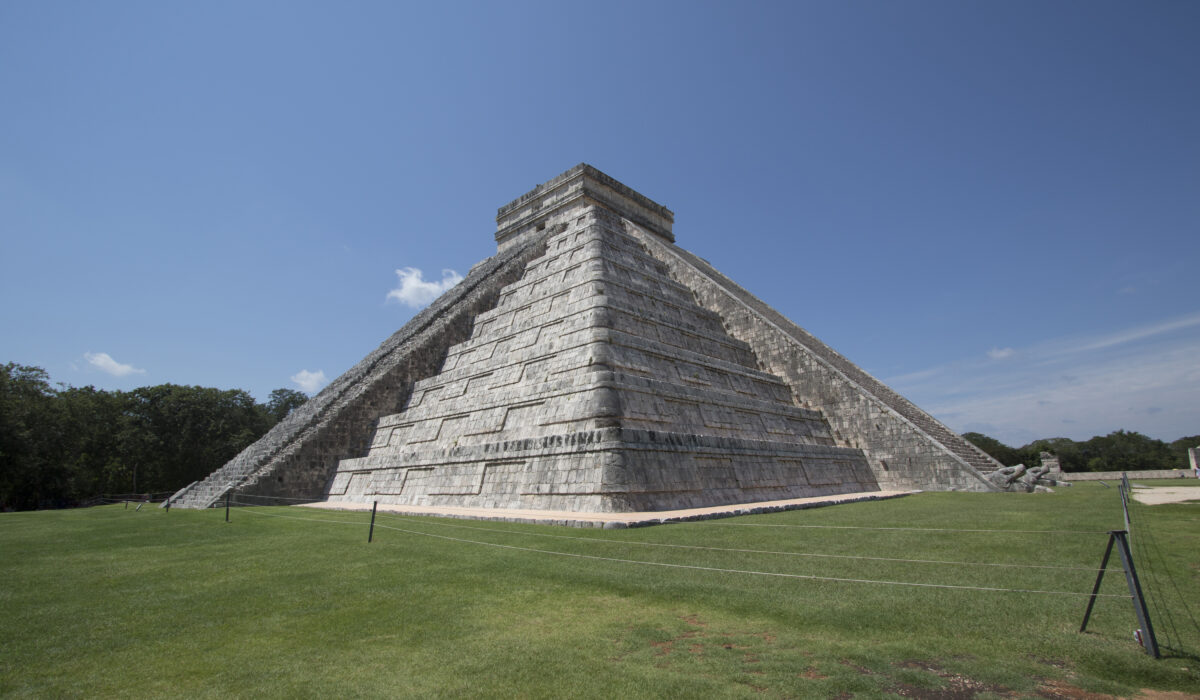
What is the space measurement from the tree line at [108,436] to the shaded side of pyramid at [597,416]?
18951mm

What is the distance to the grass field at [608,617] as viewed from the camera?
296cm

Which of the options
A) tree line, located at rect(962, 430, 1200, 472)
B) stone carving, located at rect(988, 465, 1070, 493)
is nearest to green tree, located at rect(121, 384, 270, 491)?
stone carving, located at rect(988, 465, 1070, 493)

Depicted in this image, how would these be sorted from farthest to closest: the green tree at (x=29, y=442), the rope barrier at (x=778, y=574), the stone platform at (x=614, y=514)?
the green tree at (x=29, y=442) < the stone platform at (x=614, y=514) < the rope barrier at (x=778, y=574)

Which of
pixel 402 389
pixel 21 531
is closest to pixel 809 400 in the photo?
pixel 402 389

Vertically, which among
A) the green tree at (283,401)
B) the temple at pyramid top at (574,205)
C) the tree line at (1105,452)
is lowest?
the tree line at (1105,452)

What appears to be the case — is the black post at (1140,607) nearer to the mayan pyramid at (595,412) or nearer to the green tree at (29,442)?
the mayan pyramid at (595,412)

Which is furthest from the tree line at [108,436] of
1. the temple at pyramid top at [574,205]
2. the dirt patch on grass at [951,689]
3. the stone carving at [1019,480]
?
the stone carving at [1019,480]

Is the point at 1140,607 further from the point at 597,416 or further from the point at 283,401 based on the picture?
the point at 283,401

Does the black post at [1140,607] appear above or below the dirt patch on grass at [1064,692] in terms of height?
above

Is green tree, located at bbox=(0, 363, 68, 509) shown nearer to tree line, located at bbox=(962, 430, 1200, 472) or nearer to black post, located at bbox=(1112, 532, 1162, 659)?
black post, located at bbox=(1112, 532, 1162, 659)

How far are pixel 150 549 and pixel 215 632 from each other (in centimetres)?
470

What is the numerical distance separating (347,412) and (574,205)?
12.4 meters

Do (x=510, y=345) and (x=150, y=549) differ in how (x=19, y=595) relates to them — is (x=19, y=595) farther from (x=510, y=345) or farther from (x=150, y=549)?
(x=510, y=345)

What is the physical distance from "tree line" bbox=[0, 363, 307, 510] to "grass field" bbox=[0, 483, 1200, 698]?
80.3 ft
